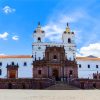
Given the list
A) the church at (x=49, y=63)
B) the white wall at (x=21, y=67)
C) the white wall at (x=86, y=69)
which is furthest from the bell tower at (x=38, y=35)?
the white wall at (x=86, y=69)

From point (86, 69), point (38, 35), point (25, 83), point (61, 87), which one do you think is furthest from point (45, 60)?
point (61, 87)

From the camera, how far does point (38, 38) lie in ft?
234

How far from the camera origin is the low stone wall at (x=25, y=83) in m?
59.3

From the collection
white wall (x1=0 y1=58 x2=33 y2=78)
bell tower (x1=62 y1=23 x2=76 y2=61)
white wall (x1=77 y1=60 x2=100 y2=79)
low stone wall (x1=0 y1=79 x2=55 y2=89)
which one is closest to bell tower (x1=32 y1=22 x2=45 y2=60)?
white wall (x1=0 y1=58 x2=33 y2=78)

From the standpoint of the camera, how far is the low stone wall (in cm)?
5931

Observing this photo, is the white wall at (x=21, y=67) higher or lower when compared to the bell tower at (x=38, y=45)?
lower

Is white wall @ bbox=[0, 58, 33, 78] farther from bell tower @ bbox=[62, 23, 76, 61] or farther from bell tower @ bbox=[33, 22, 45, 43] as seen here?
bell tower @ bbox=[62, 23, 76, 61]

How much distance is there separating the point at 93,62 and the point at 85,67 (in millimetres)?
2608

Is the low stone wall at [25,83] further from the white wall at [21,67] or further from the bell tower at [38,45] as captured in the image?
the bell tower at [38,45]

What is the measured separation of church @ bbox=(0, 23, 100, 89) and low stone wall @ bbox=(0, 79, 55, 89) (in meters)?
8.50

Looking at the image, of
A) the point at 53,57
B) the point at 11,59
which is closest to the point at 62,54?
Answer: the point at 53,57

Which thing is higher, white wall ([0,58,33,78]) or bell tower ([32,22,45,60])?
bell tower ([32,22,45,60])

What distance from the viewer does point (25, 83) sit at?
2345 inches

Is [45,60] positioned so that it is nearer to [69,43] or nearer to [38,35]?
[38,35]
